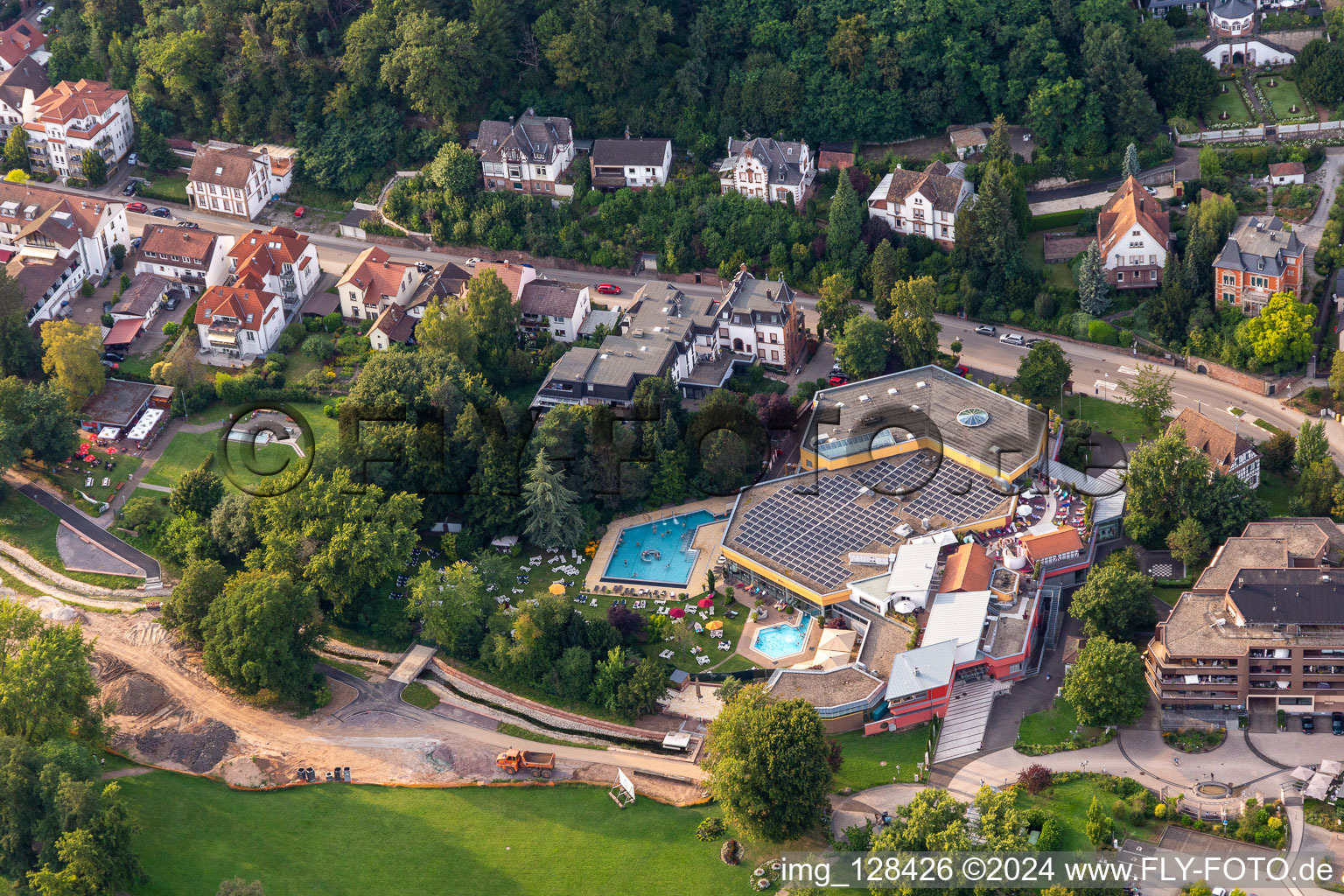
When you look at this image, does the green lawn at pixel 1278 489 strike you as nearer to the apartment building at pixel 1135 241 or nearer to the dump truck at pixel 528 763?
the apartment building at pixel 1135 241

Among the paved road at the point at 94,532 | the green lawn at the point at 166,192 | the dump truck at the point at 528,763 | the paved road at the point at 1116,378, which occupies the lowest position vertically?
the dump truck at the point at 528,763

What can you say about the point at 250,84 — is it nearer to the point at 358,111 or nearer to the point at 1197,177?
the point at 358,111

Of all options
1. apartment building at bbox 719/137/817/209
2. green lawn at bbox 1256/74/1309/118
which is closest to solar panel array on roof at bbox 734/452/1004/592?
apartment building at bbox 719/137/817/209

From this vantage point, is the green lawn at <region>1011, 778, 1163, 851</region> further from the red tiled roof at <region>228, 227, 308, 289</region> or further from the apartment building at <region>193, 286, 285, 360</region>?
the red tiled roof at <region>228, 227, 308, 289</region>

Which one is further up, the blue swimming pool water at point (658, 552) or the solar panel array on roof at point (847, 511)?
the solar panel array on roof at point (847, 511)

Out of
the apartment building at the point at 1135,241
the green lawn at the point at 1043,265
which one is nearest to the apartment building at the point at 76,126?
the green lawn at the point at 1043,265

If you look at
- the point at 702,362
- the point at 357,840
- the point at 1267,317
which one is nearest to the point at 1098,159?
the point at 1267,317

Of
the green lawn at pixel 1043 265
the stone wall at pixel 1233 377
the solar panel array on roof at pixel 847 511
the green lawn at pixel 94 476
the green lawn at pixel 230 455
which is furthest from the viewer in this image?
the green lawn at pixel 1043 265
